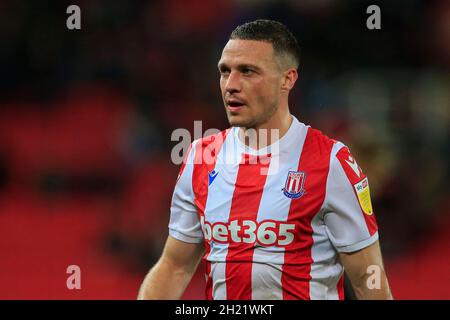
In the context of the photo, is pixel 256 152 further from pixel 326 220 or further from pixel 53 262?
pixel 53 262

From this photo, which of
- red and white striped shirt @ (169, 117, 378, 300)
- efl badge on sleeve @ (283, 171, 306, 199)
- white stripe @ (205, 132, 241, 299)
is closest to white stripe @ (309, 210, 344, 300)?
red and white striped shirt @ (169, 117, 378, 300)

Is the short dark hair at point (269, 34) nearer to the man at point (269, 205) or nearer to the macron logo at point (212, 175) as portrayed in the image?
the man at point (269, 205)

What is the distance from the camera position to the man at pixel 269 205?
11.1 feet

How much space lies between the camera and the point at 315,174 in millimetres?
3434

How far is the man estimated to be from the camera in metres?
3.37

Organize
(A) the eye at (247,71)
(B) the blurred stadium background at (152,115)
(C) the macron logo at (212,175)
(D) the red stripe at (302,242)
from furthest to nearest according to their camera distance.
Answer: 1. (B) the blurred stadium background at (152,115)
2. (C) the macron logo at (212,175)
3. (A) the eye at (247,71)
4. (D) the red stripe at (302,242)

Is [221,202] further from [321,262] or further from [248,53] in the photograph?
[248,53]

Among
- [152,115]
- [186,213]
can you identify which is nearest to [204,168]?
[186,213]

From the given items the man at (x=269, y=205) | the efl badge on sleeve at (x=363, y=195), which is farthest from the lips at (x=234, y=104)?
the efl badge on sleeve at (x=363, y=195)

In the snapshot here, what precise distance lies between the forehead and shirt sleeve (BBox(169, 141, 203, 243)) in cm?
48

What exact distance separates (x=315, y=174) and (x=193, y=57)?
5.92m

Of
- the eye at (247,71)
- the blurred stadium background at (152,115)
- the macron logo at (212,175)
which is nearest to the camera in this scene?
the eye at (247,71)

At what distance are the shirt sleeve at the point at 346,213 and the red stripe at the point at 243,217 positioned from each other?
283mm

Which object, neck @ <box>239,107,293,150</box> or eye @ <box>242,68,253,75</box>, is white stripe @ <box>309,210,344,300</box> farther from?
eye @ <box>242,68,253,75</box>
